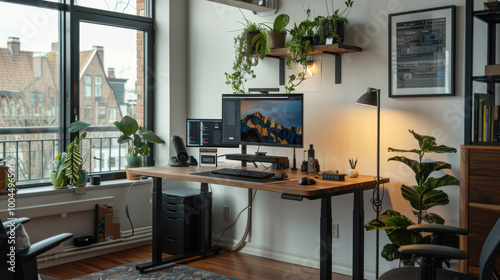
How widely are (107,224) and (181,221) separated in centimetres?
68

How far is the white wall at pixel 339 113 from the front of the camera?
142 inches

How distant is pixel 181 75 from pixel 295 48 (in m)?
1.61

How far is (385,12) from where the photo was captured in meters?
3.81

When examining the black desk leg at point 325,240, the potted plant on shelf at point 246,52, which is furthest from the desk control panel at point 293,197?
the potted plant on shelf at point 246,52

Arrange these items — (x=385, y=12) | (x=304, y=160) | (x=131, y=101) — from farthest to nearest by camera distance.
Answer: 1. (x=131, y=101)
2. (x=304, y=160)
3. (x=385, y=12)

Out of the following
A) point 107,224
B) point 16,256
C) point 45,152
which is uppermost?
point 45,152

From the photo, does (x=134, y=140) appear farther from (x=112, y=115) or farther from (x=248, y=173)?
(x=248, y=173)

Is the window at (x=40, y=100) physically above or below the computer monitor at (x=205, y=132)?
above

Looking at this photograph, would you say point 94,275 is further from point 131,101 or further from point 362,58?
point 362,58

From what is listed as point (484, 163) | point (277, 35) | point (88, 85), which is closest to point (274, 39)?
point (277, 35)

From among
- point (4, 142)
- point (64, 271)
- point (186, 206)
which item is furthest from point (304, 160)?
point (4, 142)

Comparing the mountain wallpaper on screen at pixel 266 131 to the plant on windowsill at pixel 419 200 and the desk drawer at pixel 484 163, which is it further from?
the desk drawer at pixel 484 163

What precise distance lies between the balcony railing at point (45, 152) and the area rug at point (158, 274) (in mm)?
1021

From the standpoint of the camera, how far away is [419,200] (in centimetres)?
343
